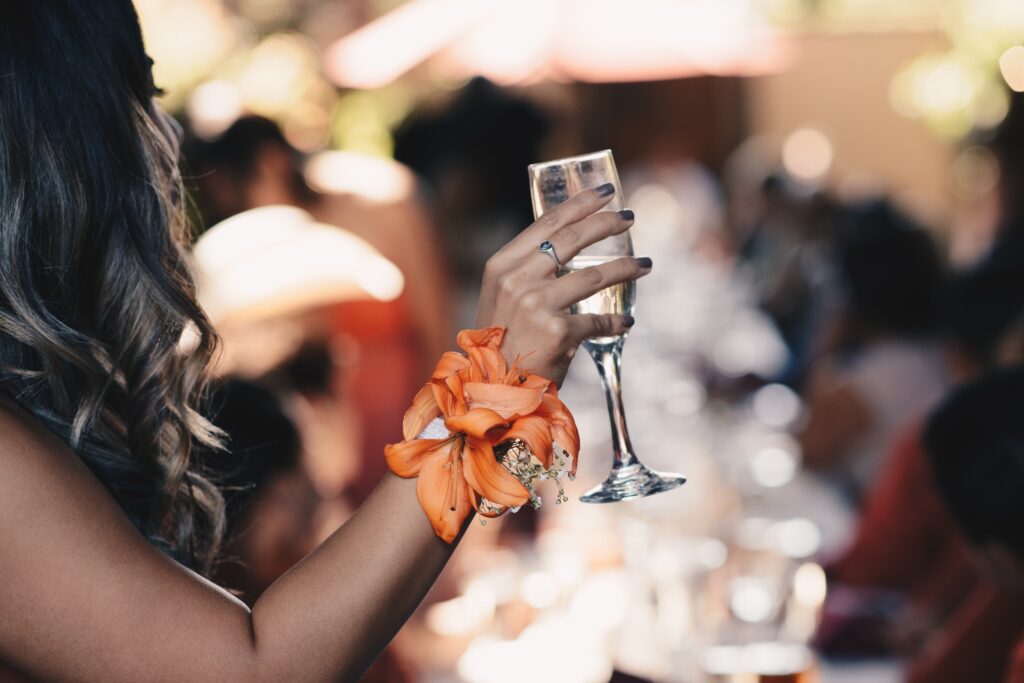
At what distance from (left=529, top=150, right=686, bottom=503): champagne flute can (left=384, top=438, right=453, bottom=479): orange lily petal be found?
0.67ft

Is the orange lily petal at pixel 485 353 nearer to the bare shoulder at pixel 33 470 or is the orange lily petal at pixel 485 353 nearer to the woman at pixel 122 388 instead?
the woman at pixel 122 388

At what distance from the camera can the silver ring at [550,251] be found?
1181 mm

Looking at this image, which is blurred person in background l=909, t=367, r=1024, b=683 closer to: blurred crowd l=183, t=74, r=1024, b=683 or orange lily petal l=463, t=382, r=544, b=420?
blurred crowd l=183, t=74, r=1024, b=683

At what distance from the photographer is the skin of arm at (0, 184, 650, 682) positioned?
114cm

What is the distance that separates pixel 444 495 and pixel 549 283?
0.21 m

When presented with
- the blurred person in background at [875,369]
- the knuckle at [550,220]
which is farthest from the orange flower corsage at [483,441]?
the blurred person in background at [875,369]

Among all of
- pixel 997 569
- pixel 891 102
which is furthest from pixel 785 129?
pixel 997 569

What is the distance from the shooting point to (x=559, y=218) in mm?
1191

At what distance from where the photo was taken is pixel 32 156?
1.30 m

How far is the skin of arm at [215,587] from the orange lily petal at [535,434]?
0.05 meters

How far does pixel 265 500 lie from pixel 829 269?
14.0 feet

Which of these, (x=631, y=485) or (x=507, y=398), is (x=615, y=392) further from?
(x=507, y=398)

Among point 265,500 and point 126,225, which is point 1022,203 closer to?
point 265,500

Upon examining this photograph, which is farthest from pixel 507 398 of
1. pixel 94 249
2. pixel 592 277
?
pixel 94 249
